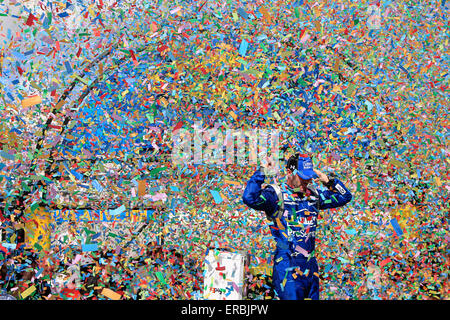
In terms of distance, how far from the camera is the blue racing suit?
3.67m

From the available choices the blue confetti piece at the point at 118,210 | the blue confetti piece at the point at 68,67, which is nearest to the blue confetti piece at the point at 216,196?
the blue confetti piece at the point at 118,210

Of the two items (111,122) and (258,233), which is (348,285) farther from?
(111,122)

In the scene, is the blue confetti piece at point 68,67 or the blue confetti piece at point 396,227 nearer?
the blue confetti piece at point 68,67

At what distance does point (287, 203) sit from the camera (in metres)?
3.72

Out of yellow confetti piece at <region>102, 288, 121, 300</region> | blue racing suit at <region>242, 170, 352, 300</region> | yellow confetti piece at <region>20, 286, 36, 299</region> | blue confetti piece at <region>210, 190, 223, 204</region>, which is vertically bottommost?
yellow confetti piece at <region>102, 288, 121, 300</region>

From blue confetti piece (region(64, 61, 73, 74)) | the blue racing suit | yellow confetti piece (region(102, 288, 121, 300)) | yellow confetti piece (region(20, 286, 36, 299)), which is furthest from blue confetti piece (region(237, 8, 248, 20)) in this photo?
yellow confetti piece (region(20, 286, 36, 299))

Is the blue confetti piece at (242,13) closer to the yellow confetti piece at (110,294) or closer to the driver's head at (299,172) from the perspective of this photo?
the driver's head at (299,172)

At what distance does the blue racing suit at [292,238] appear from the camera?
3670 mm

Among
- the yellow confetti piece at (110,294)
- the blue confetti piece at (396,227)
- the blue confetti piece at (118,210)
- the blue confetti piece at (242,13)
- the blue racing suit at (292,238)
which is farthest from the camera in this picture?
the blue confetti piece at (242,13)

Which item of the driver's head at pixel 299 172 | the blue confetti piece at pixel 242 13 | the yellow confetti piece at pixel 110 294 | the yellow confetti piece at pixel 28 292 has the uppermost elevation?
the blue confetti piece at pixel 242 13

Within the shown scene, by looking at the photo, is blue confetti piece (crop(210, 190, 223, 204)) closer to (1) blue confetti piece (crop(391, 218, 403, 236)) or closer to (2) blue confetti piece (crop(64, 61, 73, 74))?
(1) blue confetti piece (crop(391, 218, 403, 236))

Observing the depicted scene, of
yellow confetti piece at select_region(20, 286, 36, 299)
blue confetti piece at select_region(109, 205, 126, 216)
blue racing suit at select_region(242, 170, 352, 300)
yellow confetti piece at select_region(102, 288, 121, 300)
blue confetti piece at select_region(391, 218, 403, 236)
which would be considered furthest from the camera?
blue confetti piece at select_region(391, 218, 403, 236)

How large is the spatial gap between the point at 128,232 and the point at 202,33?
322cm

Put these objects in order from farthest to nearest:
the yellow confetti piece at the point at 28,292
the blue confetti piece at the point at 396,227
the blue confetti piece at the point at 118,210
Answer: the blue confetti piece at the point at 396,227
the blue confetti piece at the point at 118,210
the yellow confetti piece at the point at 28,292
